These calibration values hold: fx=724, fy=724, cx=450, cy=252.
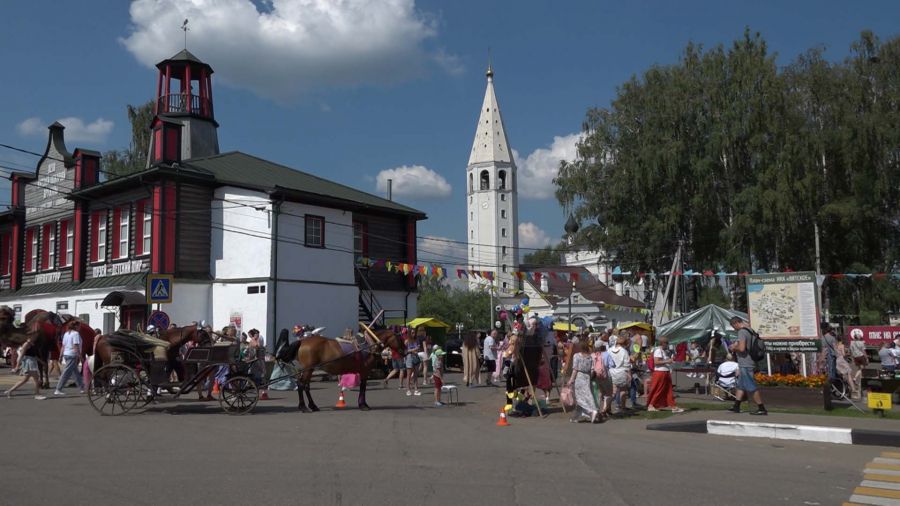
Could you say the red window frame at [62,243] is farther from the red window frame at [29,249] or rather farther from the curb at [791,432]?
the curb at [791,432]

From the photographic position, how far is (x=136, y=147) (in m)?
51.1

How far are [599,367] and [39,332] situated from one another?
13.6 m

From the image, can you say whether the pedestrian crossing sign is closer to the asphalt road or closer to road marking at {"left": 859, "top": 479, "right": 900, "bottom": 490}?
the asphalt road

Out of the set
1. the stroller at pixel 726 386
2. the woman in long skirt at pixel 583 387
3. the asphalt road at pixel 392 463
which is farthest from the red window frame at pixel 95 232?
the stroller at pixel 726 386

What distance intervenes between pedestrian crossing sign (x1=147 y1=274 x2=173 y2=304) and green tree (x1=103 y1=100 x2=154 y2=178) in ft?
111

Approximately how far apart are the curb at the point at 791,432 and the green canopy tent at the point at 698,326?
956 cm

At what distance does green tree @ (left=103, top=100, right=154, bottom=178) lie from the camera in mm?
50250

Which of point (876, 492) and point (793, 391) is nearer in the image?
point (876, 492)

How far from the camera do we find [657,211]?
4009 centimetres

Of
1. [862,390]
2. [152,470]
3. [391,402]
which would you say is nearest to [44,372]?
[391,402]

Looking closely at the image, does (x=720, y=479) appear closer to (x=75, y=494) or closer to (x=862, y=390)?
(x=75, y=494)

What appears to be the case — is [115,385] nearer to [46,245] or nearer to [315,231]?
[315,231]

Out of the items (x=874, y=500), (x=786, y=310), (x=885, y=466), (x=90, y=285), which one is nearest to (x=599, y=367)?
(x=786, y=310)

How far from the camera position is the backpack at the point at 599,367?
45.7 feet
